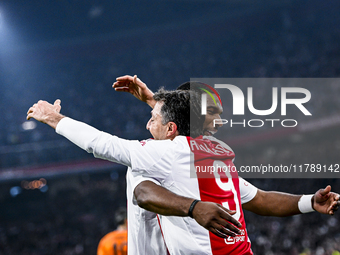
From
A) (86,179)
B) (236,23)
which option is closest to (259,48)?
(236,23)

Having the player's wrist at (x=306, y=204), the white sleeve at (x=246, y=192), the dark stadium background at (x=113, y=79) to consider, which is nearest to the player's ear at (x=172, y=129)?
the white sleeve at (x=246, y=192)

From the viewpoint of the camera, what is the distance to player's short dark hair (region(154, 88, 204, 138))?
87.4 inches

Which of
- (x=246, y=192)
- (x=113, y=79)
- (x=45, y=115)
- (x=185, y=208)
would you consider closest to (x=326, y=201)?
(x=246, y=192)

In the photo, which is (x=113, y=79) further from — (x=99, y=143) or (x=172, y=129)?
(x=99, y=143)

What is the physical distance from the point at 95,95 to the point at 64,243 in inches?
356

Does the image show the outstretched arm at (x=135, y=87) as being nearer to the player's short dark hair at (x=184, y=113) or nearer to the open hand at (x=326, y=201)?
the player's short dark hair at (x=184, y=113)

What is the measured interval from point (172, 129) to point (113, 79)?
19029mm

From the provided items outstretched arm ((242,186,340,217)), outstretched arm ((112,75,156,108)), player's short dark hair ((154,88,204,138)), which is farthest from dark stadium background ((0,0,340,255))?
player's short dark hair ((154,88,204,138))

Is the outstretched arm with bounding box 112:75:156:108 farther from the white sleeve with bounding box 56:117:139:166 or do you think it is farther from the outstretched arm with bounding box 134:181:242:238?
the outstretched arm with bounding box 134:181:242:238

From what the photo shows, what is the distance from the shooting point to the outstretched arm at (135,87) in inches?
111

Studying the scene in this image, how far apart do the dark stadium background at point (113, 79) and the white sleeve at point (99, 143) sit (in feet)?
30.7

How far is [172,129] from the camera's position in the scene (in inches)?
86.7

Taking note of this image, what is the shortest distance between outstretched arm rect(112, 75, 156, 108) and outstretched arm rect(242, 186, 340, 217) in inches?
46.9

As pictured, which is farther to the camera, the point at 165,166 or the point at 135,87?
the point at 135,87
